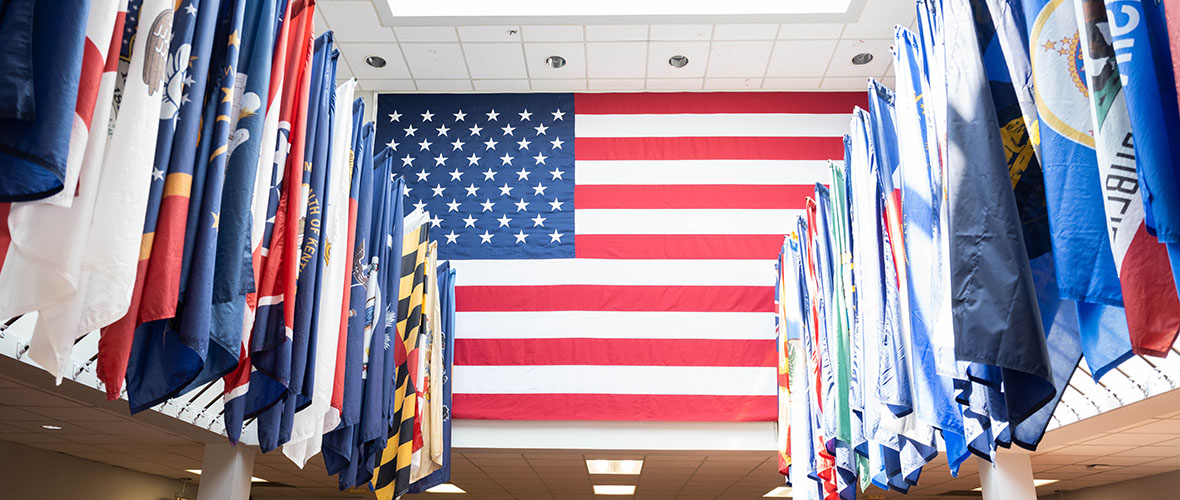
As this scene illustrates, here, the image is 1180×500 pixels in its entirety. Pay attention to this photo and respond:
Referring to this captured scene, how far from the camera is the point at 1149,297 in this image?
135 centimetres

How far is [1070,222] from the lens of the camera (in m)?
1.56

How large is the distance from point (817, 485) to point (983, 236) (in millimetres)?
4011

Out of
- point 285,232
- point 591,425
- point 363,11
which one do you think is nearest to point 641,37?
point 363,11

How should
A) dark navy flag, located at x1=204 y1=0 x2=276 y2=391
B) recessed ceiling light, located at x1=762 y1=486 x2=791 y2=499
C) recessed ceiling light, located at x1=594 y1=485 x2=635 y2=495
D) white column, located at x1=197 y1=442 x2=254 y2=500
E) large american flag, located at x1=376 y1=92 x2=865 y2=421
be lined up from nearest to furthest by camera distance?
1. dark navy flag, located at x1=204 y1=0 x2=276 y2=391
2. white column, located at x1=197 y1=442 x2=254 y2=500
3. large american flag, located at x1=376 y1=92 x2=865 y2=421
4. recessed ceiling light, located at x1=762 y1=486 x2=791 y2=499
5. recessed ceiling light, located at x1=594 y1=485 x2=635 y2=495

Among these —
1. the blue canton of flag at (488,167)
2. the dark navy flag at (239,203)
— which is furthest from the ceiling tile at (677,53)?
the dark navy flag at (239,203)

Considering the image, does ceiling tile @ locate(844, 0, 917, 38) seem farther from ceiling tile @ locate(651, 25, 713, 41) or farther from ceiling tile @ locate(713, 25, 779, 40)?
ceiling tile @ locate(651, 25, 713, 41)

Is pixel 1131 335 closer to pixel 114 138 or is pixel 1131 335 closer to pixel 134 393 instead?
pixel 114 138

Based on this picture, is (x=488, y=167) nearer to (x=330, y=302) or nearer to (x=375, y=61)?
(x=375, y=61)

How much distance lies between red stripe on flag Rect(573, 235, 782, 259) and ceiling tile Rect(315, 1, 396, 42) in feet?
8.70

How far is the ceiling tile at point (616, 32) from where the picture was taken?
24.0 feet

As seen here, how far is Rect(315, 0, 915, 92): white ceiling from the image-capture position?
7.29m

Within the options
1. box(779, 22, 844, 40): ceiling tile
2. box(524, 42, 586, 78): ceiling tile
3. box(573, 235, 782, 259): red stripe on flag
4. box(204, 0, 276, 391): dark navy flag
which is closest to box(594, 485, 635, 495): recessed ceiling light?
box(573, 235, 782, 259): red stripe on flag

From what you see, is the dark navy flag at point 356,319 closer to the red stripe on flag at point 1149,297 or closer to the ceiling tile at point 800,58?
the red stripe on flag at point 1149,297

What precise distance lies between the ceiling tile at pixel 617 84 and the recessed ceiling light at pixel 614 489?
4852 millimetres
